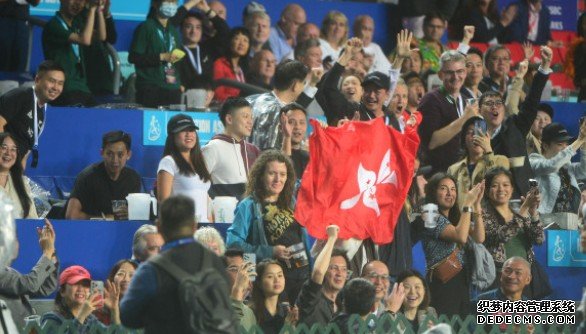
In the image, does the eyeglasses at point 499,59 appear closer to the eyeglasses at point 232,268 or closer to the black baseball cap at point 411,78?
the black baseball cap at point 411,78

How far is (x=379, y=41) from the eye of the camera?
1598cm

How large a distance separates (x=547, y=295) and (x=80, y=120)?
4.12 metres

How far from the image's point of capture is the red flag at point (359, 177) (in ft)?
35.0

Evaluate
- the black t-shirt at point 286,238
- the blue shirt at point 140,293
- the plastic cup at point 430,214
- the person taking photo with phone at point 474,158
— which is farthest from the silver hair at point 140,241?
the blue shirt at point 140,293

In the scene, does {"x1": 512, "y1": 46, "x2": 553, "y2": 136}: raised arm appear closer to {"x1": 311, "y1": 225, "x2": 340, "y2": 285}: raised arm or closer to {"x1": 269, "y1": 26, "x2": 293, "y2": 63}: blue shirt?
{"x1": 269, "y1": 26, "x2": 293, "y2": 63}: blue shirt

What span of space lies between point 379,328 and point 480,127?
344cm

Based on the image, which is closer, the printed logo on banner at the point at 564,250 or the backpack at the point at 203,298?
the backpack at the point at 203,298

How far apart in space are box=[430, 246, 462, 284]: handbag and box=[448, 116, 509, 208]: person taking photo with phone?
0.76m

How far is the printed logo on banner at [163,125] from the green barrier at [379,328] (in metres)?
3.89

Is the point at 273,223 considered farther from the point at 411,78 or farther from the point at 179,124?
the point at 411,78

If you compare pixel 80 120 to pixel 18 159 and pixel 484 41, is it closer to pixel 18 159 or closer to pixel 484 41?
pixel 18 159

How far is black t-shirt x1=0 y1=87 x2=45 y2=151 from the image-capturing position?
11352mm

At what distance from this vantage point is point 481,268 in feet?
35.7

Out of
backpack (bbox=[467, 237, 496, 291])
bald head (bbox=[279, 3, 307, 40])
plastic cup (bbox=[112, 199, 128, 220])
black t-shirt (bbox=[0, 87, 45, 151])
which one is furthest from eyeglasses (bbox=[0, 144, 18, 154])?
bald head (bbox=[279, 3, 307, 40])
